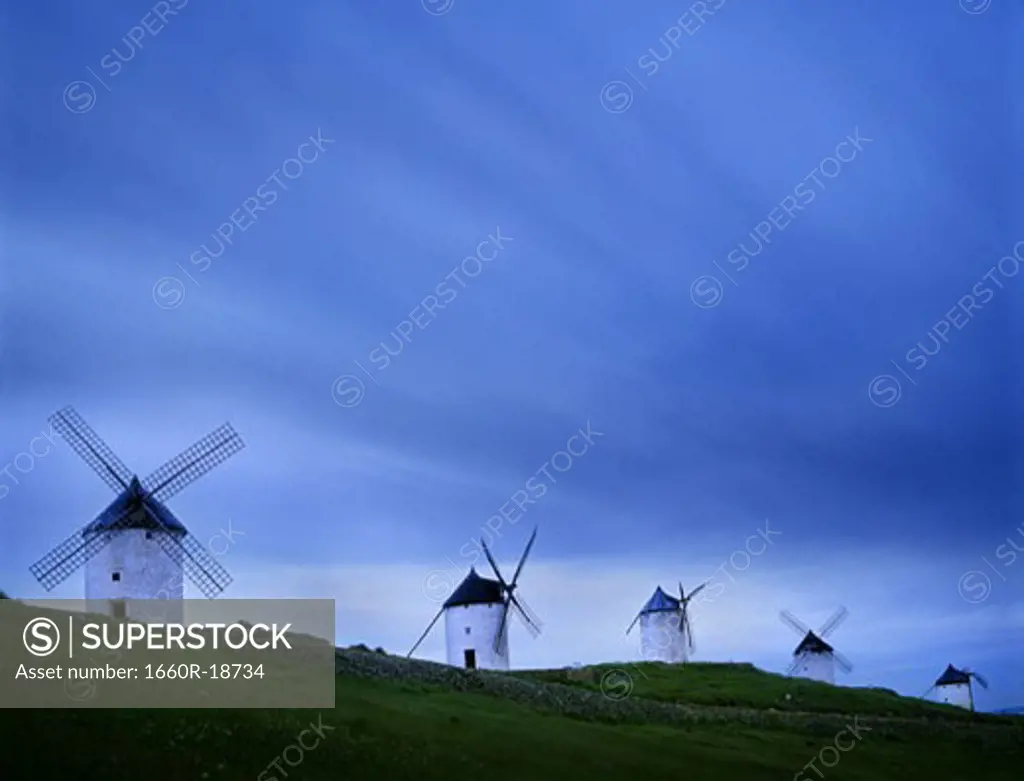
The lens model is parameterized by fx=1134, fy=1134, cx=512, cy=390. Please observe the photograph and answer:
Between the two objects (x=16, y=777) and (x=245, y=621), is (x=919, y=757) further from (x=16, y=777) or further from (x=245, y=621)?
(x=16, y=777)

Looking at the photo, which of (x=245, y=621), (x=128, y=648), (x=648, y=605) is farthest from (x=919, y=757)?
(x=648, y=605)

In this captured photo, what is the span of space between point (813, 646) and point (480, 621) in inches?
1115

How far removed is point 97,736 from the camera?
24.3 meters

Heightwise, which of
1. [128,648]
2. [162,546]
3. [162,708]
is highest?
[162,546]

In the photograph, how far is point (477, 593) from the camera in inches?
2345

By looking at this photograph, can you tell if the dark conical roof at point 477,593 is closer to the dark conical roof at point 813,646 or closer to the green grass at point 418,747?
the green grass at point 418,747

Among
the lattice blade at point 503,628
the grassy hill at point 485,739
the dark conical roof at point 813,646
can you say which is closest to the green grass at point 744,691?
the grassy hill at point 485,739

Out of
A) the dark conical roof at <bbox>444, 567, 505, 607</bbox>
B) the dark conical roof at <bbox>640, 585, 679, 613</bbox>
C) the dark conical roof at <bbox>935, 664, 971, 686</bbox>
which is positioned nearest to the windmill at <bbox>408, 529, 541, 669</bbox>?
the dark conical roof at <bbox>444, 567, 505, 607</bbox>

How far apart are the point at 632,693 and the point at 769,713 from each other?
24.1 feet

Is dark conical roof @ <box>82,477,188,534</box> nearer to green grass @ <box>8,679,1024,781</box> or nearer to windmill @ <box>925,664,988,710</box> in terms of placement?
green grass @ <box>8,679,1024,781</box>

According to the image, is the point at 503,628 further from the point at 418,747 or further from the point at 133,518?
the point at 418,747

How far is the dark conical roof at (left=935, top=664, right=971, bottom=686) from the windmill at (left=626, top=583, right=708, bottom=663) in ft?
102

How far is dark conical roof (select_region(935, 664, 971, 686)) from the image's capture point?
92.4 metres

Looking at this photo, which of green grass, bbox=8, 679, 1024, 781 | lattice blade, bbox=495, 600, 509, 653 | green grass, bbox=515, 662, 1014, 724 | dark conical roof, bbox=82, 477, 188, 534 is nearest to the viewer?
green grass, bbox=8, 679, 1024, 781
